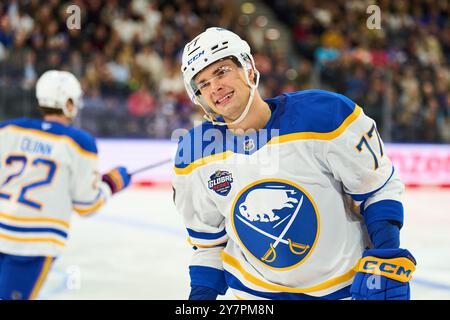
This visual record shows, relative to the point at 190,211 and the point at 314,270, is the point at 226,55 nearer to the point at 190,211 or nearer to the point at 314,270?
the point at 190,211

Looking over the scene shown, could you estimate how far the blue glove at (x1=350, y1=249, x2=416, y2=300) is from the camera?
67.1 inches

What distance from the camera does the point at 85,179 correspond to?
3.08 meters

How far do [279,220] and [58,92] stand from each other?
5.84ft

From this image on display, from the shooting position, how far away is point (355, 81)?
952 centimetres

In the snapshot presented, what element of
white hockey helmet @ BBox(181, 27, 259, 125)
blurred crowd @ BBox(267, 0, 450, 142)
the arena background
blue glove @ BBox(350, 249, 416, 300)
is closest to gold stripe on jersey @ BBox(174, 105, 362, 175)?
white hockey helmet @ BBox(181, 27, 259, 125)

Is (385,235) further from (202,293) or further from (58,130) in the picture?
(58,130)

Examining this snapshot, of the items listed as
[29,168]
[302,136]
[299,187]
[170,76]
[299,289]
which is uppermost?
[170,76]

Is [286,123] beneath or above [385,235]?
above

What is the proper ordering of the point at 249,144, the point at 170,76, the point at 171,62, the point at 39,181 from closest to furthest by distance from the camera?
the point at 249,144 → the point at 39,181 → the point at 170,76 → the point at 171,62

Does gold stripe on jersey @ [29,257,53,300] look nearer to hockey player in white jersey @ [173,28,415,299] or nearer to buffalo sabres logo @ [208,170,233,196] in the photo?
hockey player in white jersey @ [173,28,415,299]

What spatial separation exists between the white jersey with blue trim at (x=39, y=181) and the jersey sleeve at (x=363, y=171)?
1.53 metres

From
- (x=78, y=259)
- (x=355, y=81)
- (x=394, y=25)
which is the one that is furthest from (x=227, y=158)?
(x=394, y=25)

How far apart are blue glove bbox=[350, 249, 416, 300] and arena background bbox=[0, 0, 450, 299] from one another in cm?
433

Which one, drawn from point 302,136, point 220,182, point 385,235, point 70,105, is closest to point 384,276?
point 385,235
